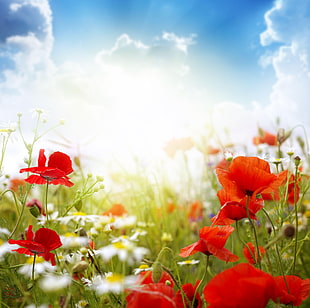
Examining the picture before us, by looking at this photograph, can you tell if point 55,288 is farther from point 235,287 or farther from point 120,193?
point 120,193

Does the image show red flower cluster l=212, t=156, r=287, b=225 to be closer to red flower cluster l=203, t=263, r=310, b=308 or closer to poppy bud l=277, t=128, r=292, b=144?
red flower cluster l=203, t=263, r=310, b=308

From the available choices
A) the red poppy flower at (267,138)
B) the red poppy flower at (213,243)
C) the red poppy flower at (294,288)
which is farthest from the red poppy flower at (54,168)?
the red poppy flower at (267,138)

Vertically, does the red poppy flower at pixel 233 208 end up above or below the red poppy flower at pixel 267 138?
below

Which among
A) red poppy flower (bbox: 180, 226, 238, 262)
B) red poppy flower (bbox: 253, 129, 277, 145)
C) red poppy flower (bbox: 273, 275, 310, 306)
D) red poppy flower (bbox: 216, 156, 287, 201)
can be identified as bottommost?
red poppy flower (bbox: 273, 275, 310, 306)

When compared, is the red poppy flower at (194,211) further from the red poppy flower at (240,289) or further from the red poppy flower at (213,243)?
the red poppy flower at (240,289)

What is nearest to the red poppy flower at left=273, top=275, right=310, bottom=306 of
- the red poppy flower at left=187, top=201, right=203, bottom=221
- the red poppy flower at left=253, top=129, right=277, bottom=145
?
the red poppy flower at left=253, top=129, right=277, bottom=145

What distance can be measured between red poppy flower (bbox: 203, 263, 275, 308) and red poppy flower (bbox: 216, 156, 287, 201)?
140mm

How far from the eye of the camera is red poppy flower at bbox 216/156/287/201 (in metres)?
0.55

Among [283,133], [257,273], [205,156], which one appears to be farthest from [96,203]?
[257,273]

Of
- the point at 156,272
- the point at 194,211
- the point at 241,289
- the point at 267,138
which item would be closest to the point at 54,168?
the point at 156,272

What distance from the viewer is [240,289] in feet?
1.38

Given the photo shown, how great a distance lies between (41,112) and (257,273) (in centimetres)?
56

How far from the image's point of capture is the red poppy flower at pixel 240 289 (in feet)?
1.37

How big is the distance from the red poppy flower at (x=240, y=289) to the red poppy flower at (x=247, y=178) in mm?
140
